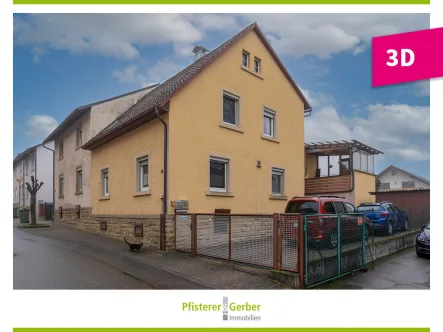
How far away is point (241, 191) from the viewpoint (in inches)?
471

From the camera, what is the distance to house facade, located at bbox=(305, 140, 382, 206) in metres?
18.3

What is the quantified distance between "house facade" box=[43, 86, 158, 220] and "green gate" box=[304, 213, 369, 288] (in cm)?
1062

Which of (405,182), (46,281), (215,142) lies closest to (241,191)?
(215,142)

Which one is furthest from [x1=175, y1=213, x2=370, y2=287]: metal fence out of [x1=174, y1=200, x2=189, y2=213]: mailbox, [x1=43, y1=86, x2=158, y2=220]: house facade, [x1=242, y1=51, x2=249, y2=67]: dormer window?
[x1=43, y1=86, x2=158, y2=220]: house facade

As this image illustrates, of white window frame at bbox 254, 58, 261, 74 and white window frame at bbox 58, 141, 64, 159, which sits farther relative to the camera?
white window frame at bbox 58, 141, 64, 159

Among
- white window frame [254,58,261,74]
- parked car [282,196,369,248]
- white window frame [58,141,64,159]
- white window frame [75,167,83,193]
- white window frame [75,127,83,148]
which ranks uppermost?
white window frame [254,58,261,74]

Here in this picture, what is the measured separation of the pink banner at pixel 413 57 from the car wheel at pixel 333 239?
147 inches

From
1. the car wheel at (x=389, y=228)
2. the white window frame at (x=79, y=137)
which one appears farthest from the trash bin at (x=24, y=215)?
the car wheel at (x=389, y=228)

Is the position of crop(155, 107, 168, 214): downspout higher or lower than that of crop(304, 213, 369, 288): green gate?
higher

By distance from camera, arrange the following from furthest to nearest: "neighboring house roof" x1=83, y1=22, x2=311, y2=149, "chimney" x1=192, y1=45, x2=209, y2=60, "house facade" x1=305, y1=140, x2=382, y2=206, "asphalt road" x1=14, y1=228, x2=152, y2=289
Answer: "house facade" x1=305, y1=140, x2=382, y2=206 < "chimney" x1=192, y1=45, x2=209, y2=60 < "neighboring house roof" x1=83, y1=22, x2=311, y2=149 < "asphalt road" x1=14, y1=228, x2=152, y2=289

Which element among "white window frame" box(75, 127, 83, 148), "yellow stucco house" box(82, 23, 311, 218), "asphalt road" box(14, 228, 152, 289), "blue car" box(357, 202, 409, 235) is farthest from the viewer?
"white window frame" box(75, 127, 83, 148)

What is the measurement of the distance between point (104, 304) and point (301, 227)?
11.7 feet

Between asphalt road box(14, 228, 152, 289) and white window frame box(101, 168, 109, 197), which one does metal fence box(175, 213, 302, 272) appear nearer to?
asphalt road box(14, 228, 152, 289)
